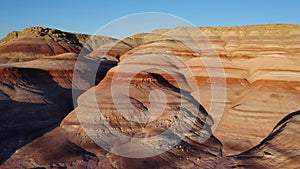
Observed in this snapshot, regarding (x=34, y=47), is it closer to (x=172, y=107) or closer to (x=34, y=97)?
(x=34, y=97)

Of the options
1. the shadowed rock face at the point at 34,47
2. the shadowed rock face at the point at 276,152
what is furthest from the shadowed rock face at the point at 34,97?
the shadowed rock face at the point at 34,47

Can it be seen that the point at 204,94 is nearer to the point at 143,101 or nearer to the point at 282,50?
the point at 143,101

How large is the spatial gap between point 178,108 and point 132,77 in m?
5.06

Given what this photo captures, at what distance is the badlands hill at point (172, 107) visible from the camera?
654 inches

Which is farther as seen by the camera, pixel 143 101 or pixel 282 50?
pixel 282 50

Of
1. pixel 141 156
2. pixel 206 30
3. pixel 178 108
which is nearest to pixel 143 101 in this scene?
pixel 178 108

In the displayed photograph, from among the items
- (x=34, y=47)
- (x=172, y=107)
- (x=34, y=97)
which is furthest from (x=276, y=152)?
(x=34, y=47)

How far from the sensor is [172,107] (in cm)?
2217

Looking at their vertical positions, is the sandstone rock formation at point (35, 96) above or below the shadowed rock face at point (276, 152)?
below

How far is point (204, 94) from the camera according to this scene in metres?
26.9

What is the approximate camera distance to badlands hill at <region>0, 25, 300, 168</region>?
16609 millimetres

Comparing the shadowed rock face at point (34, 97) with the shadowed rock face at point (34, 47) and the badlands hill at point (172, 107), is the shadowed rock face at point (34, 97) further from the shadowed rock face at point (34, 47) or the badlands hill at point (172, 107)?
the shadowed rock face at point (34, 47)

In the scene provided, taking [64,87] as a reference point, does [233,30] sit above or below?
above

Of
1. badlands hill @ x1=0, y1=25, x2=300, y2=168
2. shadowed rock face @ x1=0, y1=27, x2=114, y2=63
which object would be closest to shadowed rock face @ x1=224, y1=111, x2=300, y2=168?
badlands hill @ x1=0, y1=25, x2=300, y2=168
